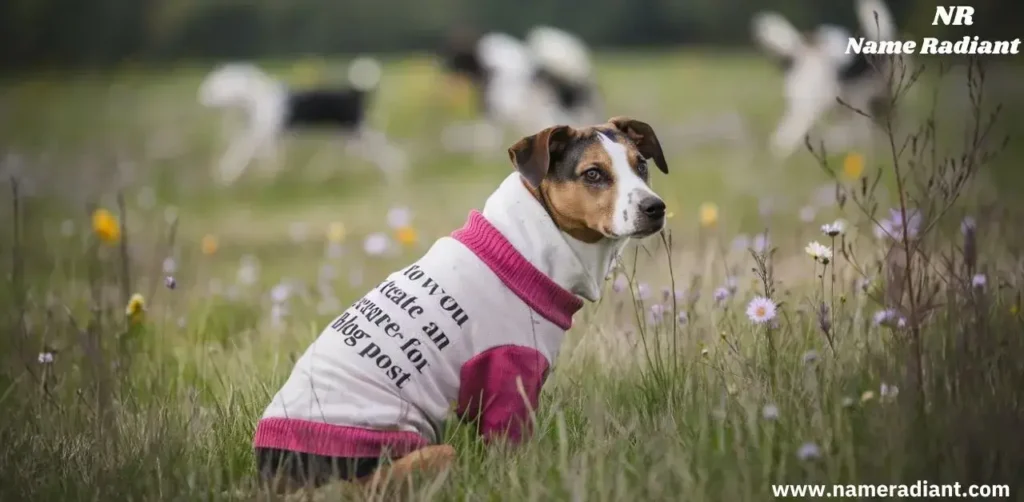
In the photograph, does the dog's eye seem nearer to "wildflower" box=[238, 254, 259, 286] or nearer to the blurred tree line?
"wildflower" box=[238, 254, 259, 286]

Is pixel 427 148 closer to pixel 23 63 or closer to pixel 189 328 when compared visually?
pixel 23 63

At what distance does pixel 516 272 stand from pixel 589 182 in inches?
15.8

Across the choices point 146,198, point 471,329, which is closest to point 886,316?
point 471,329

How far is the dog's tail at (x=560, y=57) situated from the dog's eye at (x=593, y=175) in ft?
29.8

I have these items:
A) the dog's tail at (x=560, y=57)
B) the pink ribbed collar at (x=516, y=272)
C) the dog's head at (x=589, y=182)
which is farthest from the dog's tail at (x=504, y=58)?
the pink ribbed collar at (x=516, y=272)

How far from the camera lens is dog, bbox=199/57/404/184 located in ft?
39.8

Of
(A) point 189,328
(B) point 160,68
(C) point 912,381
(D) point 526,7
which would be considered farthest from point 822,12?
(C) point 912,381

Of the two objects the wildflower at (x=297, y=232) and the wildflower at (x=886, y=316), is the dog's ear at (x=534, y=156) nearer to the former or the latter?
the wildflower at (x=886, y=316)

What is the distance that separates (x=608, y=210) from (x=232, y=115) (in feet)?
40.2

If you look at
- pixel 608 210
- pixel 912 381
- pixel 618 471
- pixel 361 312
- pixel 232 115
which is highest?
pixel 232 115

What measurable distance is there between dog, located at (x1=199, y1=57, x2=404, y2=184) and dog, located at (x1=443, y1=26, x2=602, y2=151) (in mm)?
Answer: 1450

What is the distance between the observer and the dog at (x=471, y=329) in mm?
3172

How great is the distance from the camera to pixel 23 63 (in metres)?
12.3

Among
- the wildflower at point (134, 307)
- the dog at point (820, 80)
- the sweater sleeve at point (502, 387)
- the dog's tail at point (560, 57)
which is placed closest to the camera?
the sweater sleeve at point (502, 387)
